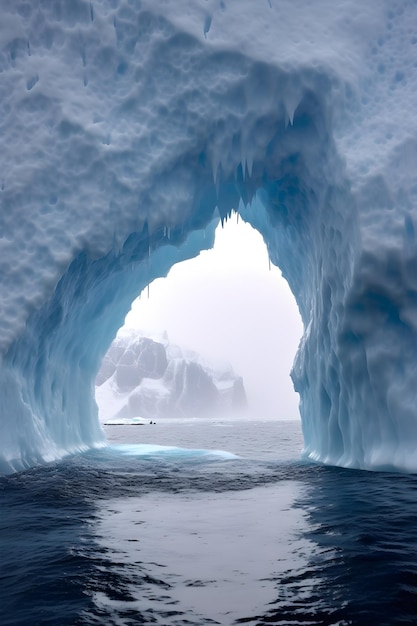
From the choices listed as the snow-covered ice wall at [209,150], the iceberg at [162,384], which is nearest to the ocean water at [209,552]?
the snow-covered ice wall at [209,150]

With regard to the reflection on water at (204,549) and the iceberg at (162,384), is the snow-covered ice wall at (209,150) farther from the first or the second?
the iceberg at (162,384)

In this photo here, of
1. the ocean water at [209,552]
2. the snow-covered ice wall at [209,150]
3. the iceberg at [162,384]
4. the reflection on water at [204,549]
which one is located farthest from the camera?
the iceberg at [162,384]

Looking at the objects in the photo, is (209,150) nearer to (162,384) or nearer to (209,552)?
(209,552)

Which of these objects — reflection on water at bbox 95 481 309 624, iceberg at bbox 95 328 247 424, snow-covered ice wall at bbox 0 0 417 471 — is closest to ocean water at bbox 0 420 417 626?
reflection on water at bbox 95 481 309 624

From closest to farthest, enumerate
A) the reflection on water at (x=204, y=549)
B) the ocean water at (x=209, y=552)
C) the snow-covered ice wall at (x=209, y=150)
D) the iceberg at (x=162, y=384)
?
1. the ocean water at (x=209, y=552)
2. the reflection on water at (x=204, y=549)
3. the snow-covered ice wall at (x=209, y=150)
4. the iceberg at (x=162, y=384)

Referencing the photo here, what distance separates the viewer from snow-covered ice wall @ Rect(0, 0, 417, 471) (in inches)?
336

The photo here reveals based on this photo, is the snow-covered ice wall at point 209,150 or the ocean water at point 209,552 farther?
the snow-covered ice wall at point 209,150

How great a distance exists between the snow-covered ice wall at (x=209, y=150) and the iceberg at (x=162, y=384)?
79616mm

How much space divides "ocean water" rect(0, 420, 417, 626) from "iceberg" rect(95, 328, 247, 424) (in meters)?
81.1

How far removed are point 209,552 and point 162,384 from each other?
9269 cm

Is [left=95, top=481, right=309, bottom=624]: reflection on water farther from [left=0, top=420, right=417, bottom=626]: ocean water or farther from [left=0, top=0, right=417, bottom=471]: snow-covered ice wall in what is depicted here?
[left=0, top=0, right=417, bottom=471]: snow-covered ice wall

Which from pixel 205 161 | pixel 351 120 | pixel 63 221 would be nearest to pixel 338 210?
pixel 351 120

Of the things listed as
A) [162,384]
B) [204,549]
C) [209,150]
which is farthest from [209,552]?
[162,384]

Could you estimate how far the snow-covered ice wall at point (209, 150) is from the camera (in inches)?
336
